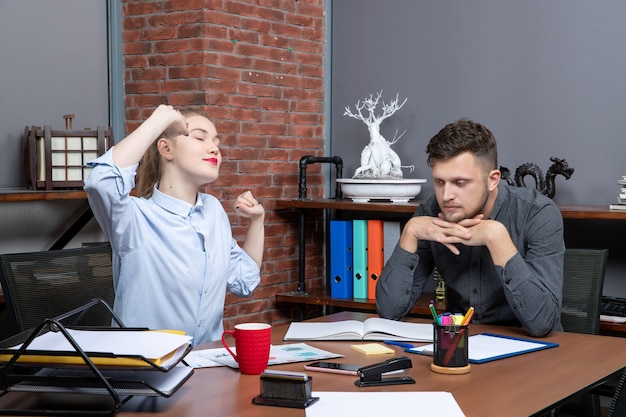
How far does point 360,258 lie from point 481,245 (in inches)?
55.8

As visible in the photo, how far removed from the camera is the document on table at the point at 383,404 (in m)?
1.44

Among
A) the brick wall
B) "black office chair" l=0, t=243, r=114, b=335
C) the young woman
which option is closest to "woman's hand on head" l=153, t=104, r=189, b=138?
the young woman

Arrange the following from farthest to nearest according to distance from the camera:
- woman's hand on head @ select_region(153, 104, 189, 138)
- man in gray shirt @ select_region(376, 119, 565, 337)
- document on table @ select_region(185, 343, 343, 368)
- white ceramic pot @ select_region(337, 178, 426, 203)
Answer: white ceramic pot @ select_region(337, 178, 426, 203) < man in gray shirt @ select_region(376, 119, 565, 337) < woman's hand on head @ select_region(153, 104, 189, 138) < document on table @ select_region(185, 343, 343, 368)

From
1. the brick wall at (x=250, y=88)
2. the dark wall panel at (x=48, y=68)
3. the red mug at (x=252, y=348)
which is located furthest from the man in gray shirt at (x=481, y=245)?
the dark wall panel at (x=48, y=68)

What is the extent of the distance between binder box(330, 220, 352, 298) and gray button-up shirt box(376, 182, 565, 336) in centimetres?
123

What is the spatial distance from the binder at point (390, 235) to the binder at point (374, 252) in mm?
15

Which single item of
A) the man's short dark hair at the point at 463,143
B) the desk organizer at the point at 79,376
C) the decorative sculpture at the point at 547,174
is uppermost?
the man's short dark hair at the point at 463,143

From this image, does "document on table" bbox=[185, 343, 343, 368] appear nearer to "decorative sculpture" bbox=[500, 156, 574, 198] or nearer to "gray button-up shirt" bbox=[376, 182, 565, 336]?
"gray button-up shirt" bbox=[376, 182, 565, 336]

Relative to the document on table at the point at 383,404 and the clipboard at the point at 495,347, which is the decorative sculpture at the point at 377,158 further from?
the document on table at the point at 383,404

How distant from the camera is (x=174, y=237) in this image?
7.23 ft

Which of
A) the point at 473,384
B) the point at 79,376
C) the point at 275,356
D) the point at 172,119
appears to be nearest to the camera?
the point at 79,376

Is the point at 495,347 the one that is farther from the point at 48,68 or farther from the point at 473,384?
the point at 48,68

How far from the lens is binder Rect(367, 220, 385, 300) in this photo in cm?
370

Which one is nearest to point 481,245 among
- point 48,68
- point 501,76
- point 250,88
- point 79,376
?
point 79,376
